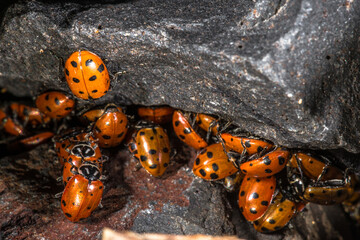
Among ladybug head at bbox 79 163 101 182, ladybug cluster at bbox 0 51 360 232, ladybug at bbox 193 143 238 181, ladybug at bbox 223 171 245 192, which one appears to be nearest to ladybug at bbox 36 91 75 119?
ladybug cluster at bbox 0 51 360 232

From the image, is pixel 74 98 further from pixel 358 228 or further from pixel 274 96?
pixel 358 228

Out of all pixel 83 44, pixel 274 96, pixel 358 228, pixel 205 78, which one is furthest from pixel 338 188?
pixel 83 44

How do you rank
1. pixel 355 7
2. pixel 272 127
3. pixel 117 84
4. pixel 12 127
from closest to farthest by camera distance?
pixel 355 7 < pixel 272 127 < pixel 117 84 < pixel 12 127

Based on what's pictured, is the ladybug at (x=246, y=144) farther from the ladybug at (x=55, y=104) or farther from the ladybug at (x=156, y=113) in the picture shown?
the ladybug at (x=55, y=104)

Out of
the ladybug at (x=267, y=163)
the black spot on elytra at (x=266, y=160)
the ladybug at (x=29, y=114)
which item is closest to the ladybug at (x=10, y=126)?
the ladybug at (x=29, y=114)

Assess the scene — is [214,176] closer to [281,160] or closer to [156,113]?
[281,160]

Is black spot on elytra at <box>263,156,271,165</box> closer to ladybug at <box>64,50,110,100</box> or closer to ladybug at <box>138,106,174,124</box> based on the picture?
ladybug at <box>138,106,174,124</box>
